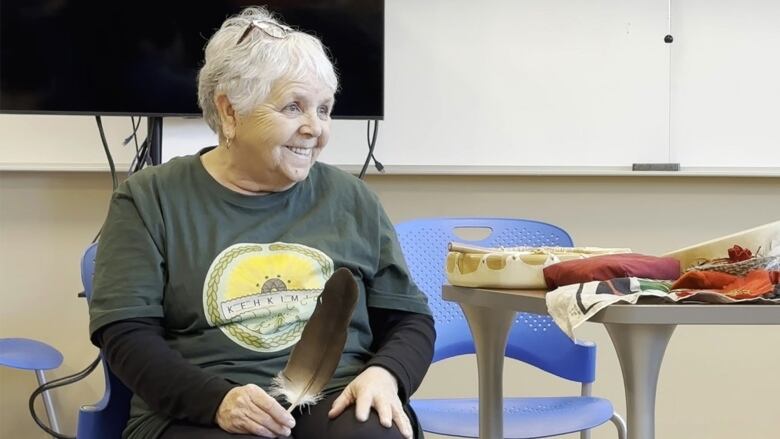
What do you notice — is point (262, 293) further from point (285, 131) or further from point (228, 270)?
point (285, 131)

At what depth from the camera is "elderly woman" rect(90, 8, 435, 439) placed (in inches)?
57.3

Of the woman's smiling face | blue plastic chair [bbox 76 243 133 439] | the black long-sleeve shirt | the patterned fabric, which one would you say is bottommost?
blue plastic chair [bbox 76 243 133 439]

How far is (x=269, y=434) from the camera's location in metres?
1.37

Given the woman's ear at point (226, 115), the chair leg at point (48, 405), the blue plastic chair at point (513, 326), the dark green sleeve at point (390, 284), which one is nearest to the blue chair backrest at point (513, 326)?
the blue plastic chair at point (513, 326)

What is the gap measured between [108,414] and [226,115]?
523mm

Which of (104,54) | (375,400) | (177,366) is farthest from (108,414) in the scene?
(104,54)

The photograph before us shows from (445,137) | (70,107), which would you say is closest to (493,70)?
(445,137)

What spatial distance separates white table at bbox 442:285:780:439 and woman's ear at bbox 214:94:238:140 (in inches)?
18.0

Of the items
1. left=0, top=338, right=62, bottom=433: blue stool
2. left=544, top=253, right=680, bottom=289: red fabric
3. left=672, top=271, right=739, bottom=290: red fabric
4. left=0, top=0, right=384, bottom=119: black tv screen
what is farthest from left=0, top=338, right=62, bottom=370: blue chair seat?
left=672, top=271, right=739, bottom=290: red fabric

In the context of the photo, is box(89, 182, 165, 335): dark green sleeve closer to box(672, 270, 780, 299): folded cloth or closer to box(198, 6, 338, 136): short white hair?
box(198, 6, 338, 136): short white hair

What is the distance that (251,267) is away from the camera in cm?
158

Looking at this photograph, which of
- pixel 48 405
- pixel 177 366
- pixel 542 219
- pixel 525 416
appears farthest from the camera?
→ pixel 542 219

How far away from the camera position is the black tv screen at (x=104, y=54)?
95.8 inches

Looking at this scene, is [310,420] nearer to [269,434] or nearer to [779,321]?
[269,434]
